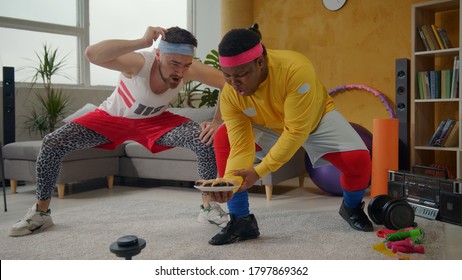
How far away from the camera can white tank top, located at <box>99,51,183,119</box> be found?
210cm

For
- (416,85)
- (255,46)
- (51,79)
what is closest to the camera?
(255,46)

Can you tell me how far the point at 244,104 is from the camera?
1.67 metres

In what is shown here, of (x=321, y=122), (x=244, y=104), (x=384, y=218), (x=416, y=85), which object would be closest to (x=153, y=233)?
(x=244, y=104)

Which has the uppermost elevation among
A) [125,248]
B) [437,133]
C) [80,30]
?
[80,30]

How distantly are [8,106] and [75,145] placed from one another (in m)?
1.60

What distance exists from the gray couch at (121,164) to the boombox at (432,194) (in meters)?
0.79

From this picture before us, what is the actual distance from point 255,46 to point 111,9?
8.57ft

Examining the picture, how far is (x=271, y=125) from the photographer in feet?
6.04

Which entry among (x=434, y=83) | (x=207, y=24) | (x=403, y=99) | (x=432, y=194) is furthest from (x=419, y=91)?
(x=207, y=24)

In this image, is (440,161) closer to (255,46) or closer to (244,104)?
(244,104)

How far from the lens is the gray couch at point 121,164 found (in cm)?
303

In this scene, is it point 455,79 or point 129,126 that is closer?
point 129,126

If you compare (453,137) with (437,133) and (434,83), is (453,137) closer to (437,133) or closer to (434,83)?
(437,133)

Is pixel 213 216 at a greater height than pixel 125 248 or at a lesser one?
lesser
